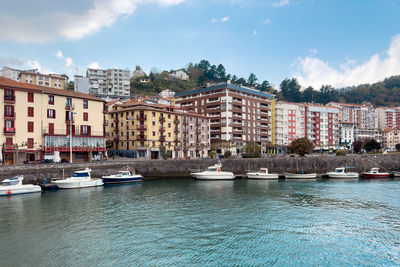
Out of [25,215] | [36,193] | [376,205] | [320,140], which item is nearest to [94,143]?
[36,193]

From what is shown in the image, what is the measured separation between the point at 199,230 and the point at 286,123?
130 metres

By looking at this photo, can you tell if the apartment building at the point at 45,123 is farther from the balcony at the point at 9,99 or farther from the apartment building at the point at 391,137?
the apartment building at the point at 391,137

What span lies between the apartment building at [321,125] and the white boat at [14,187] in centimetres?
13815

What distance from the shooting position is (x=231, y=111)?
12194cm

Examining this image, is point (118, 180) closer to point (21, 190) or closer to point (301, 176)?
point (21, 190)

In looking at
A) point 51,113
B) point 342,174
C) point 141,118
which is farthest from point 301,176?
point 51,113

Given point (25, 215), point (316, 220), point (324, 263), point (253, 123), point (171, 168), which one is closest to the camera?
point (324, 263)

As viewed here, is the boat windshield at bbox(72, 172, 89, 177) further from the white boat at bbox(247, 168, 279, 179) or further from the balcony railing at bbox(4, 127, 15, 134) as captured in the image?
the white boat at bbox(247, 168, 279, 179)

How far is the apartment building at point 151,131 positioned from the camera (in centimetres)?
9338

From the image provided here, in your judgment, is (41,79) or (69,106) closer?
(69,106)

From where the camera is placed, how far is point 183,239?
26.1 meters

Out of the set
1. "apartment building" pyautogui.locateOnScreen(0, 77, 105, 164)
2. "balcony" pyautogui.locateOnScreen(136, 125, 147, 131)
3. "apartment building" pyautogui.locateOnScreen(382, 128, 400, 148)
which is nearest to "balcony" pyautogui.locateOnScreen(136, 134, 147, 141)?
"balcony" pyautogui.locateOnScreen(136, 125, 147, 131)

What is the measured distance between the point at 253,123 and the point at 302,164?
54548 mm

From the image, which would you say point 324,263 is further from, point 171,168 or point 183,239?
point 171,168
